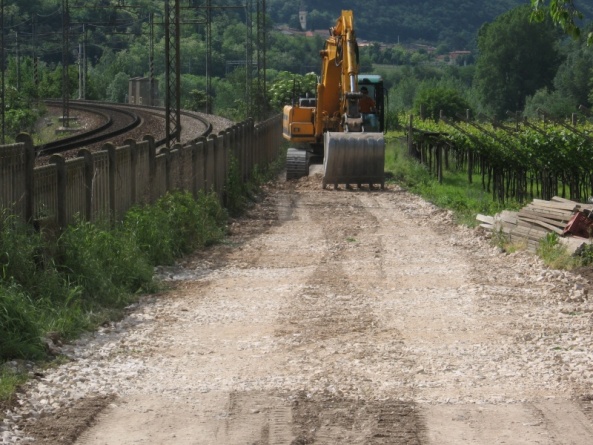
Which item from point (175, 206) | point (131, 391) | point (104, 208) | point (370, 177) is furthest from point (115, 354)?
point (370, 177)

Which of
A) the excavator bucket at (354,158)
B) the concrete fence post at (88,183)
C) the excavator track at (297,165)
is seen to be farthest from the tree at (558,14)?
the excavator track at (297,165)

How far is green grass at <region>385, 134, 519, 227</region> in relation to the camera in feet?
80.0

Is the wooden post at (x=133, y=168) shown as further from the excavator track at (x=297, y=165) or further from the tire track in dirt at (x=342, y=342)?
the excavator track at (x=297, y=165)

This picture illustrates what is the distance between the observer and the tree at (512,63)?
136500mm

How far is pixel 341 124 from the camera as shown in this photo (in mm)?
33875

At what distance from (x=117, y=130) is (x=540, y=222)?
89.7ft

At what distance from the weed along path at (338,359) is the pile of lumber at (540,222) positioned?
2.13 ft

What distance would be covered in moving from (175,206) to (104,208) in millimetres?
2893

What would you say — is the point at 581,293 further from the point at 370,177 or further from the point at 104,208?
the point at 370,177

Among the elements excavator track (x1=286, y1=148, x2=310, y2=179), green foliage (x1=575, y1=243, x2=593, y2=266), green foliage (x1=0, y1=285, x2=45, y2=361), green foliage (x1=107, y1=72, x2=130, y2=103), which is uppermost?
green foliage (x1=0, y1=285, x2=45, y2=361)

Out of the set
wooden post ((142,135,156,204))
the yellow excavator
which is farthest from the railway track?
wooden post ((142,135,156,204))

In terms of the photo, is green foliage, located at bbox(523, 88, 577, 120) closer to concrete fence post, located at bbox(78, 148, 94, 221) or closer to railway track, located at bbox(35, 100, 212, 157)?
railway track, located at bbox(35, 100, 212, 157)

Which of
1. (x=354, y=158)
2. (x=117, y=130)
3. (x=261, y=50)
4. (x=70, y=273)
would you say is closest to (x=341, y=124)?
(x=354, y=158)

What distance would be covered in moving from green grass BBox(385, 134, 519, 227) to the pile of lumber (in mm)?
2688
